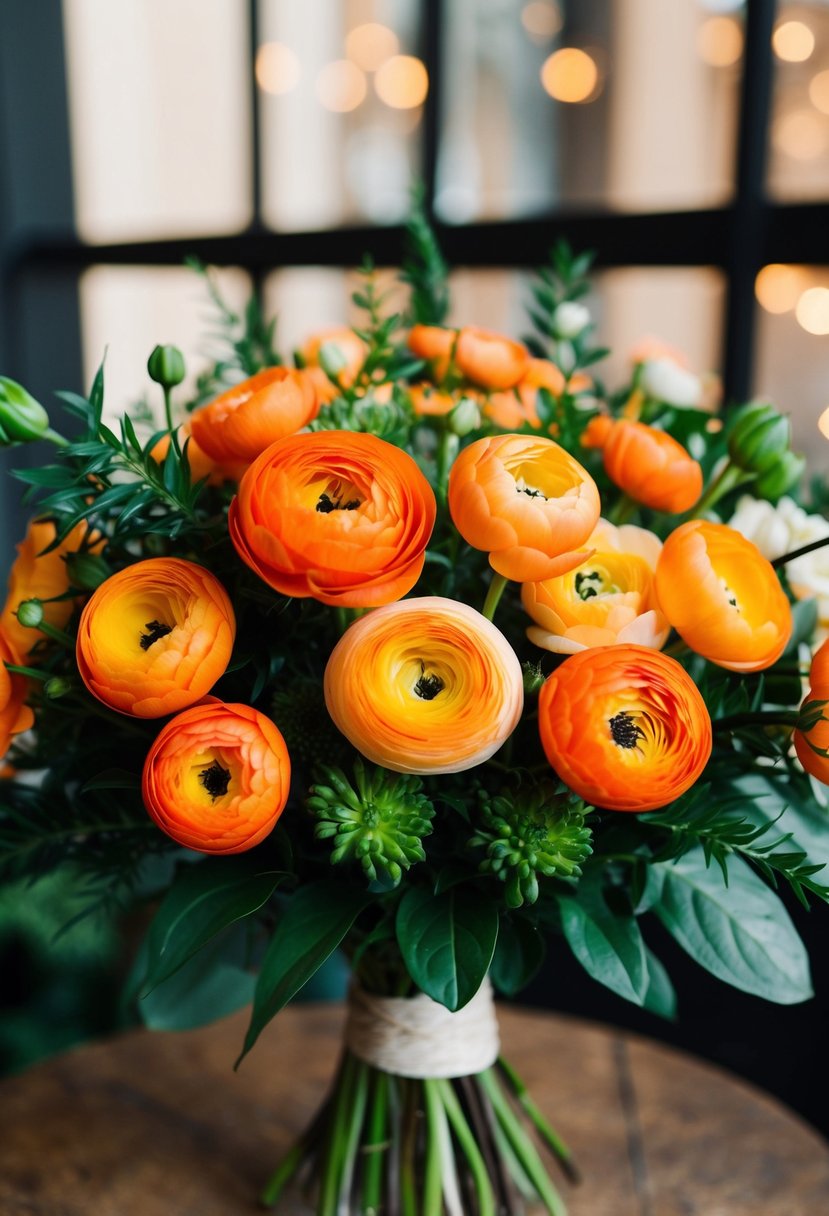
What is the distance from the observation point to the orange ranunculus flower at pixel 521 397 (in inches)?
26.2

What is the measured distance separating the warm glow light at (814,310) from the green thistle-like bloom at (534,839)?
0.79 m

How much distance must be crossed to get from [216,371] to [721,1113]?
2.21ft

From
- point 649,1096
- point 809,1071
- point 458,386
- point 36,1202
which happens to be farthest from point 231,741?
point 809,1071

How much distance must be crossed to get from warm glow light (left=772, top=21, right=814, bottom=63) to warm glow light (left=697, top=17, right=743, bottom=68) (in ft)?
0.16

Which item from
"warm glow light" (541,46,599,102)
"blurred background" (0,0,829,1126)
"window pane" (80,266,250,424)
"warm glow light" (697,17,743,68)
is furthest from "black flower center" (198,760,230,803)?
"window pane" (80,266,250,424)

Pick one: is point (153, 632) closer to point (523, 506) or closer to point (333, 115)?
point (523, 506)

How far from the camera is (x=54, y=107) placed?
187 centimetres

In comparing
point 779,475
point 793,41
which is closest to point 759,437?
point 779,475

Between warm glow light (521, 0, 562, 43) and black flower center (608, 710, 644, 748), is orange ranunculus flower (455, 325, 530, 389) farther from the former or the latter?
warm glow light (521, 0, 562, 43)

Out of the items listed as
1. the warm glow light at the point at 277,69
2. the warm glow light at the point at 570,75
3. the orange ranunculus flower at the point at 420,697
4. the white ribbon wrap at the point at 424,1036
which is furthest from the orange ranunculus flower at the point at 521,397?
the warm glow light at the point at 277,69

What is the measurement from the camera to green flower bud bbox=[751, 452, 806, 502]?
59 cm

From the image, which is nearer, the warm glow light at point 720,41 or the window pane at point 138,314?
the warm glow light at point 720,41

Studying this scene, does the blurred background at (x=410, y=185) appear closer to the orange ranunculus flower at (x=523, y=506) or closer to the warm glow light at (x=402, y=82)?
the warm glow light at (x=402, y=82)

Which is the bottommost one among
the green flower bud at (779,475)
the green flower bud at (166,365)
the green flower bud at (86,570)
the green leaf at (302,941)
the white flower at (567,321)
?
the green leaf at (302,941)
